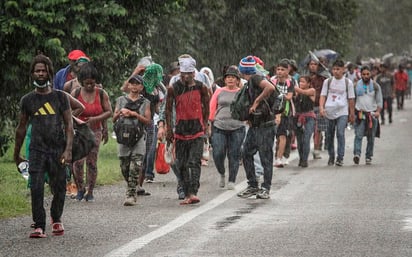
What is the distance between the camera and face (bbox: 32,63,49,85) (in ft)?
35.3

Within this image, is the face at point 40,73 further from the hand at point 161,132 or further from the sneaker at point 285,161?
the sneaker at point 285,161

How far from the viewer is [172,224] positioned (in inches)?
454

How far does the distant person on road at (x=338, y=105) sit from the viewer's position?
20094 millimetres

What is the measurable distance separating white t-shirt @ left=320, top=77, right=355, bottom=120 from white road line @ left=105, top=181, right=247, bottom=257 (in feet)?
16.8

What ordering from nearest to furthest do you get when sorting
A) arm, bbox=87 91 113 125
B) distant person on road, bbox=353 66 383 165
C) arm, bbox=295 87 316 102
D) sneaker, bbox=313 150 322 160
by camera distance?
arm, bbox=87 91 113 125
arm, bbox=295 87 316 102
distant person on road, bbox=353 66 383 165
sneaker, bbox=313 150 322 160

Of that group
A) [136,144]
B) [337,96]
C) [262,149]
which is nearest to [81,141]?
[136,144]

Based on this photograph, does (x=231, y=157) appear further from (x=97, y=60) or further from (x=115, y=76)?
(x=115, y=76)

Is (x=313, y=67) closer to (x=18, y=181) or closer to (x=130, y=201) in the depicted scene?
(x=18, y=181)

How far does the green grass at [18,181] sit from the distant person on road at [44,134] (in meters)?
1.52

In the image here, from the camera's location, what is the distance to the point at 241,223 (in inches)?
456

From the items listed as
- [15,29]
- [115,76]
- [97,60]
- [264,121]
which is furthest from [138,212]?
[115,76]

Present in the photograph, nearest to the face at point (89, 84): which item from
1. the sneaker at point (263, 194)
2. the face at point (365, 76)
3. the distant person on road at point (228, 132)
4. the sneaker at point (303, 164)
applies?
the sneaker at point (263, 194)

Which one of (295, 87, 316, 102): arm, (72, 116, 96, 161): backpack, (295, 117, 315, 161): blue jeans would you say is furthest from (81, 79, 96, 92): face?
(295, 87, 316, 102): arm

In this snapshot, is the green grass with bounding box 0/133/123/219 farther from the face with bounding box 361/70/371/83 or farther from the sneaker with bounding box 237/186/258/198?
the face with bounding box 361/70/371/83
